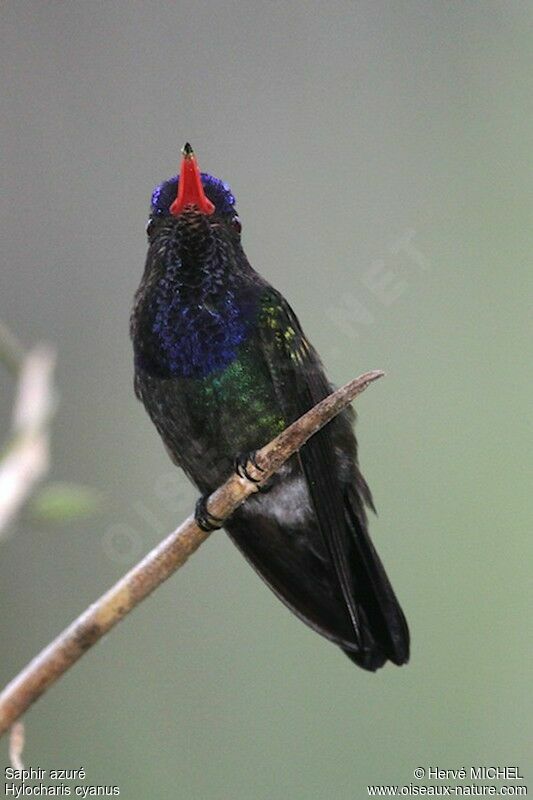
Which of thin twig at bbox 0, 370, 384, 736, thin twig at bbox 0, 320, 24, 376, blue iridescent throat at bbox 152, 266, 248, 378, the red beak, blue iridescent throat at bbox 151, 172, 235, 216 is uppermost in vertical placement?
blue iridescent throat at bbox 151, 172, 235, 216

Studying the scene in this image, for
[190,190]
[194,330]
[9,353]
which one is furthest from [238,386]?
[9,353]

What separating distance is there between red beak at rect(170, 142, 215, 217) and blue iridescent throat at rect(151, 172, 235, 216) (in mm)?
37

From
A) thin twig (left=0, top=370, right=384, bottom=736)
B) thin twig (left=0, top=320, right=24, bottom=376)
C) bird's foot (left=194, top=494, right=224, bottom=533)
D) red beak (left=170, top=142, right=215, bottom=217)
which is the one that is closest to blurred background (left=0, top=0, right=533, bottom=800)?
bird's foot (left=194, top=494, right=224, bottom=533)

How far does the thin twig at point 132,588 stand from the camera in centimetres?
111

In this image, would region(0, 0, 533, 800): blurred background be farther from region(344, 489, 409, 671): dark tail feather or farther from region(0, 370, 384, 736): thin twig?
region(0, 370, 384, 736): thin twig

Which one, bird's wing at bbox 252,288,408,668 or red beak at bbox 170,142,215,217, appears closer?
red beak at bbox 170,142,215,217

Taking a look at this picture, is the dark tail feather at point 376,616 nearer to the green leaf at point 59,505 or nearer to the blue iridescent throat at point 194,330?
the blue iridescent throat at point 194,330

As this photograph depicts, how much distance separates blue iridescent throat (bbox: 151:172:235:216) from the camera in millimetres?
2254

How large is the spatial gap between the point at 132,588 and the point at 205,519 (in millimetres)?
667

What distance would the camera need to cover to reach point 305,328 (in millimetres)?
3666

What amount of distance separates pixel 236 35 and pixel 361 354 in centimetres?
141

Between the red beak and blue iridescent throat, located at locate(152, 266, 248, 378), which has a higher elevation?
the red beak

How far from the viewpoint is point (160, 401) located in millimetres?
2232

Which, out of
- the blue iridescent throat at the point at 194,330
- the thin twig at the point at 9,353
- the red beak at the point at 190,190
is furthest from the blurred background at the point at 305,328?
the thin twig at the point at 9,353
